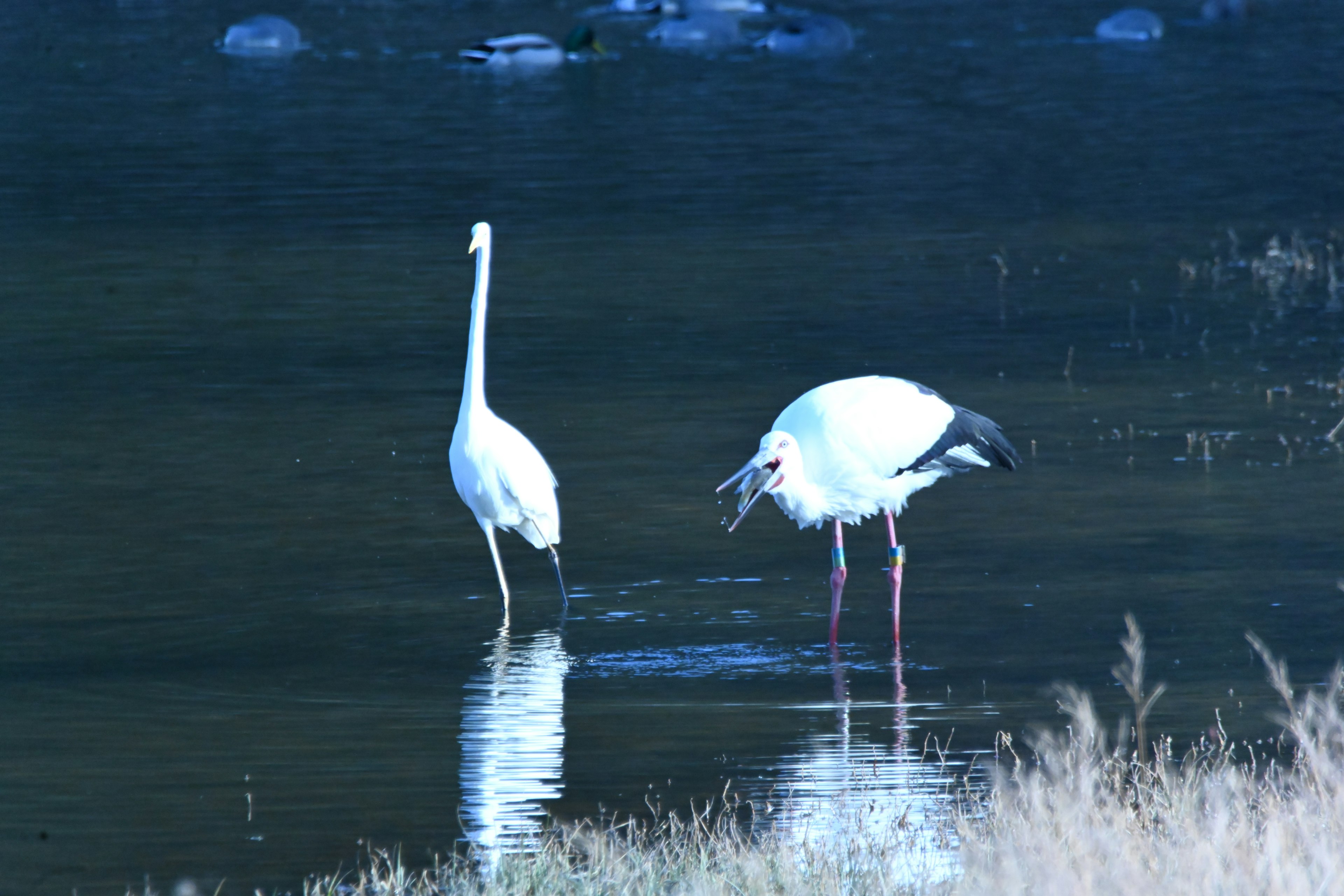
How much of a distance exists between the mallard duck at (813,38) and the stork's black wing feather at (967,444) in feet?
94.5

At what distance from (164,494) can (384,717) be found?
12.4 ft

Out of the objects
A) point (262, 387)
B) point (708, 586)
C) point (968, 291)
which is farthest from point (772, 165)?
point (708, 586)

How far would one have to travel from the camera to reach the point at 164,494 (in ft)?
35.4

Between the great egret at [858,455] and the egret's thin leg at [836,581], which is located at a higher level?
the great egret at [858,455]

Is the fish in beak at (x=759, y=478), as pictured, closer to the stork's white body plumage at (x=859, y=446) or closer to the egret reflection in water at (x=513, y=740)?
the stork's white body plumage at (x=859, y=446)

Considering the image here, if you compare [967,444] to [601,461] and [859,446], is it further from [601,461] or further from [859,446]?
[601,461]

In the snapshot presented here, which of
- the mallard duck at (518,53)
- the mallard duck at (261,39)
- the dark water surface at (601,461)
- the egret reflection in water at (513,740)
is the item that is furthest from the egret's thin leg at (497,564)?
the mallard duck at (261,39)

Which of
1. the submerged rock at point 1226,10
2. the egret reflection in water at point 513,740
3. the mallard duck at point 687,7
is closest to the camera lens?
the egret reflection in water at point 513,740

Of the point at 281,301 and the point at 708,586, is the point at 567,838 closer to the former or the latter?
the point at 708,586

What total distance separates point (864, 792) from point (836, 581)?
213cm

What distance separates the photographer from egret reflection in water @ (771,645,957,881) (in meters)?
5.78

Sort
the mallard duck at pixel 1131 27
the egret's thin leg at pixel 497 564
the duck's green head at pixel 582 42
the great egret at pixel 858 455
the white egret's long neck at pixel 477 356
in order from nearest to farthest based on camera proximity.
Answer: the great egret at pixel 858 455, the egret's thin leg at pixel 497 564, the white egret's long neck at pixel 477 356, the duck's green head at pixel 582 42, the mallard duck at pixel 1131 27

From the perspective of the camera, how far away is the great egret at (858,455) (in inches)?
331

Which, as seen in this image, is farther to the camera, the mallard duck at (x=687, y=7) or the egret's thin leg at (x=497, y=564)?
the mallard duck at (x=687, y=7)
